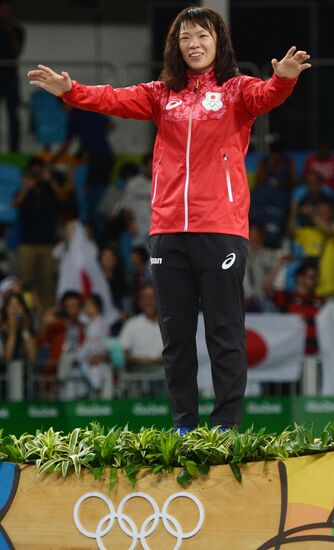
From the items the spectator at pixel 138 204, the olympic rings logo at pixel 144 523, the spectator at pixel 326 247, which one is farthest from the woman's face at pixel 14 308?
the olympic rings logo at pixel 144 523

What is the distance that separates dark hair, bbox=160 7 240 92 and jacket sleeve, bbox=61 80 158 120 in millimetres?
125

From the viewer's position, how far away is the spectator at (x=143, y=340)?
13398 millimetres

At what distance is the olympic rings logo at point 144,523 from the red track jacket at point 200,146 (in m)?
1.29

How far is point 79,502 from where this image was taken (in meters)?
5.21

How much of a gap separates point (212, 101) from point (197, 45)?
0.85 ft

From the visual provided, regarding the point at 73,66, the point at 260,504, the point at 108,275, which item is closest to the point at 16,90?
the point at 73,66

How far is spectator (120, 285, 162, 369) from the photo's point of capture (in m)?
13.4

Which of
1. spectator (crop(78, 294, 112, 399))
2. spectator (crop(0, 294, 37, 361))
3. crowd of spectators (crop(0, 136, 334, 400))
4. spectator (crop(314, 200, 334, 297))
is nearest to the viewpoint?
spectator (crop(78, 294, 112, 399))

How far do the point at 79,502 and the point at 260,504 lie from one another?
70cm

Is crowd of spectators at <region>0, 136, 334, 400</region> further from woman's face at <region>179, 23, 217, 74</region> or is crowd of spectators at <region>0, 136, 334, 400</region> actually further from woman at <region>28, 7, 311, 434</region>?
woman's face at <region>179, 23, 217, 74</region>

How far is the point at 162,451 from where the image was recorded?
5.29 meters

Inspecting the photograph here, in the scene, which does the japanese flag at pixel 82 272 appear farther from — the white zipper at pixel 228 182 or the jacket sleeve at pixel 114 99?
the white zipper at pixel 228 182

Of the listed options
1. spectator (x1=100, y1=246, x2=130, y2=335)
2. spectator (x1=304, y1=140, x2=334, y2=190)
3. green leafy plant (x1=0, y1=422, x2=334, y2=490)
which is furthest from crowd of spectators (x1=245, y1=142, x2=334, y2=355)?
green leafy plant (x1=0, y1=422, x2=334, y2=490)

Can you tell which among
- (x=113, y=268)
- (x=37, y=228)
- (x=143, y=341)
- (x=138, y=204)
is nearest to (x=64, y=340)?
(x=143, y=341)
